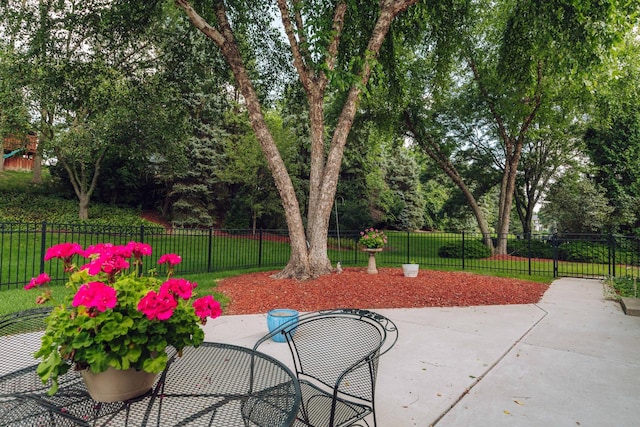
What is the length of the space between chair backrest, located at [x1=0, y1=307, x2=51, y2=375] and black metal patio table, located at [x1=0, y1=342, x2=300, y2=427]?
1.06 feet

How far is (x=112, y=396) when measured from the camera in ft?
5.11

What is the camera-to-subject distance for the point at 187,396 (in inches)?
72.9

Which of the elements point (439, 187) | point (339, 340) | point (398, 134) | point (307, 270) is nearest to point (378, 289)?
point (307, 270)

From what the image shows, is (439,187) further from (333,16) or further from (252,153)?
(333,16)

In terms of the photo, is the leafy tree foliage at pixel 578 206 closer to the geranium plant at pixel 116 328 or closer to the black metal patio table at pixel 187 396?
the black metal patio table at pixel 187 396

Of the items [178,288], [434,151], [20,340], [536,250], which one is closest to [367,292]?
[20,340]

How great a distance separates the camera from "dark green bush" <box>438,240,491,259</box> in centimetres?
1411

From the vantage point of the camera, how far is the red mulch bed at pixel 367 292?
6031 mm

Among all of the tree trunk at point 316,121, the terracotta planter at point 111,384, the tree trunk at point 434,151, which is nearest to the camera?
the terracotta planter at point 111,384

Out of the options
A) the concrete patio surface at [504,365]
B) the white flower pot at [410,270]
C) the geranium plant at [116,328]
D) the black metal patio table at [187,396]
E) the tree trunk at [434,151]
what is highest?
the tree trunk at [434,151]

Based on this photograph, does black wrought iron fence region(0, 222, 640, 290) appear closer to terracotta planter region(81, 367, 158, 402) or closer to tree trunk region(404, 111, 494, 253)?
tree trunk region(404, 111, 494, 253)

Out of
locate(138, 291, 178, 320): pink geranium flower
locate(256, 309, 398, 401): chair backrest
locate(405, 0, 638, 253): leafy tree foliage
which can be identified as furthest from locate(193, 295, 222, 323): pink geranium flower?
locate(405, 0, 638, 253): leafy tree foliage

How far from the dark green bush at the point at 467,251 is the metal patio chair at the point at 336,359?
12.4 metres

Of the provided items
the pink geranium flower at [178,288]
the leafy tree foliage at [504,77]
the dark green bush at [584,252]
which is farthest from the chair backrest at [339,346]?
the dark green bush at [584,252]
